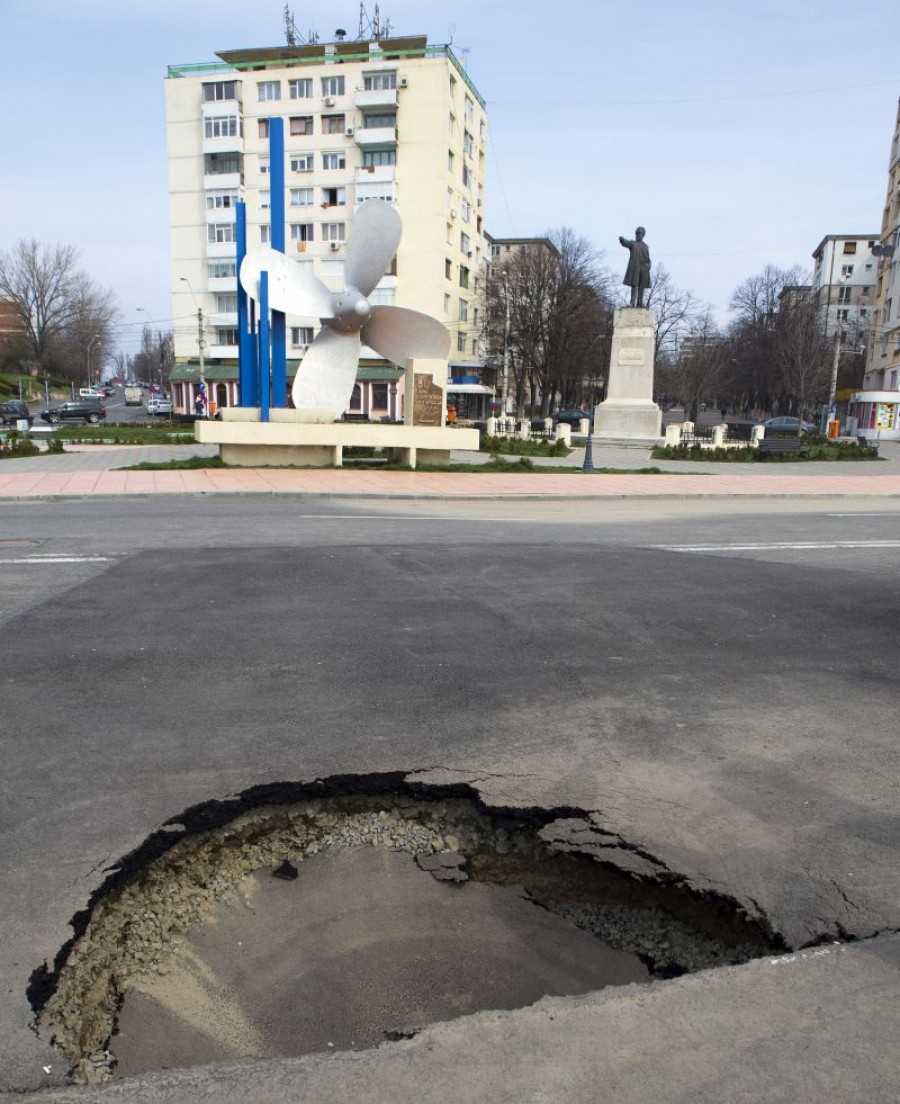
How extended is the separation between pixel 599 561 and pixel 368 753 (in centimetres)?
579

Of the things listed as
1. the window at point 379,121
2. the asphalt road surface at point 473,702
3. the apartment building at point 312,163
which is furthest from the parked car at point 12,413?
the asphalt road surface at point 473,702

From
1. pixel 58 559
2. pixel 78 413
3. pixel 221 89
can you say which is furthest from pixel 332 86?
pixel 58 559

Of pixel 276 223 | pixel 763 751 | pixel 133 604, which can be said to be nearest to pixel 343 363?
pixel 276 223

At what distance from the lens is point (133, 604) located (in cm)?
713

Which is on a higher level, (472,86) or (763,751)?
(472,86)

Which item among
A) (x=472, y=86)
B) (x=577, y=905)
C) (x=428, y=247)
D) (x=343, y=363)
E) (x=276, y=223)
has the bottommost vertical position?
(x=577, y=905)

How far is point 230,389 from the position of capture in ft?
200

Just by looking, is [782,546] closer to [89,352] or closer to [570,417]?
A: [570,417]

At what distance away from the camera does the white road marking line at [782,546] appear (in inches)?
418

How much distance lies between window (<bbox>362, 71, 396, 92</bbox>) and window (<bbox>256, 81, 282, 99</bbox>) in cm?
640

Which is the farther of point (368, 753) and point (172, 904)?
point (368, 753)

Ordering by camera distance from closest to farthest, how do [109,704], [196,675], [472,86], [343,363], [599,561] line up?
[109,704]
[196,675]
[599,561]
[343,363]
[472,86]

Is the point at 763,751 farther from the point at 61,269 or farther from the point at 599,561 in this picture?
the point at 61,269

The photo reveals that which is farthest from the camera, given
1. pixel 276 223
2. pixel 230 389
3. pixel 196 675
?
pixel 230 389
